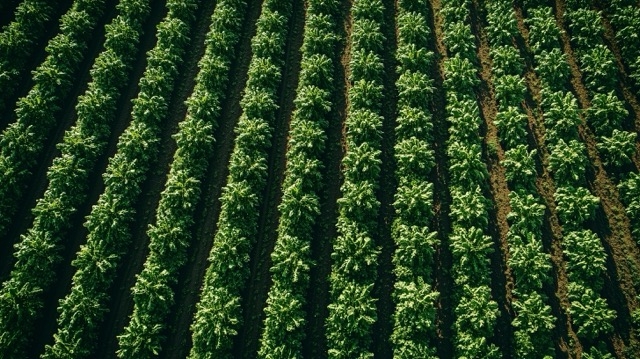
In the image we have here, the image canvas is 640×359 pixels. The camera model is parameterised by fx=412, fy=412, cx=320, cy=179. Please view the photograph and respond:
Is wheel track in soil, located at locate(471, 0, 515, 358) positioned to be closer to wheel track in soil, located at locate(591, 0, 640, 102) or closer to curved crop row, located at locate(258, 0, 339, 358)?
wheel track in soil, located at locate(591, 0, 640, 102)

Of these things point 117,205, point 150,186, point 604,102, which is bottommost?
point 117,205

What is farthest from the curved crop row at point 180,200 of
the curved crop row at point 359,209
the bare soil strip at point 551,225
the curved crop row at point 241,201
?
the bare soil strip at point 551,225

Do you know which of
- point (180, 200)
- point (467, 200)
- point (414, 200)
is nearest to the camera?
point (414, 200)

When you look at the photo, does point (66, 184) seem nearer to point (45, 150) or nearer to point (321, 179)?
point (45, 150)

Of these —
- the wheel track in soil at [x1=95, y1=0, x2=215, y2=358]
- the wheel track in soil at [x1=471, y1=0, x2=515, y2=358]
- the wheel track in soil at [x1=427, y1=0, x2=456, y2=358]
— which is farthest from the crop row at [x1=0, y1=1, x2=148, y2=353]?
the wheel track in soil at [x1=471, y1=0, x2=515, y2=358]

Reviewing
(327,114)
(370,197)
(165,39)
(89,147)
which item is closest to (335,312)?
(370,197)

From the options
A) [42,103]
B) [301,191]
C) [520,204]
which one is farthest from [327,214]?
[42,103]

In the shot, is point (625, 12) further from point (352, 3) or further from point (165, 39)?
point (165, 39)
